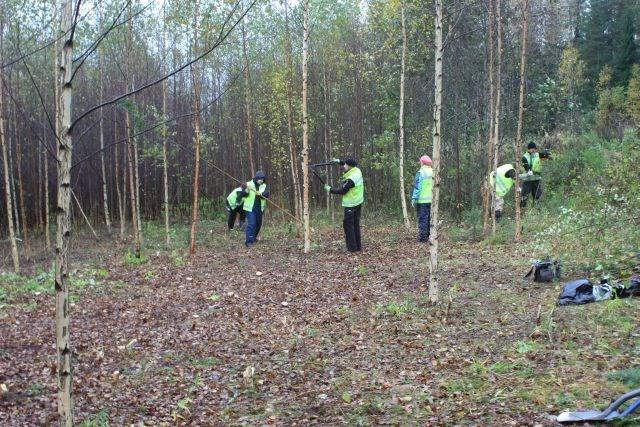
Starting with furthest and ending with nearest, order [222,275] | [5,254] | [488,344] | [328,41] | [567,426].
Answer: [328,41] → [5,254] → [222,275] → [488,344] → [567,426]

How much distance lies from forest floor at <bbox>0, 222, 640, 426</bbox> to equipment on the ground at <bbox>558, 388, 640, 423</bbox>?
17 cm

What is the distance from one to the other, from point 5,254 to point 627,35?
1364 inches

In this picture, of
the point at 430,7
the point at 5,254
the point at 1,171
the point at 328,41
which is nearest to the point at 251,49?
the point at 328,41

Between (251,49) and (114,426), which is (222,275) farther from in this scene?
(251,49)

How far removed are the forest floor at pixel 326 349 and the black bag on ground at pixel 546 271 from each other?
162 mm

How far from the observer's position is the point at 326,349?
262 inches

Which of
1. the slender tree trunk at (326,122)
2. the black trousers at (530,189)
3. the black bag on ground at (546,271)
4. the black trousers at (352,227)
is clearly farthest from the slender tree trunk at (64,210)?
the slender tree trunk at (326,122)

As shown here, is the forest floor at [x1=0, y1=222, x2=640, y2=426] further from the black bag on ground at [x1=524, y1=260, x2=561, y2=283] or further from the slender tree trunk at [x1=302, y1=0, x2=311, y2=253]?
the slender tree trunk at [x1=302, y1=0, x2=311, y2=253]

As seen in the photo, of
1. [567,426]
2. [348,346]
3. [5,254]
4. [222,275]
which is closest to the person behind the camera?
[567,426]

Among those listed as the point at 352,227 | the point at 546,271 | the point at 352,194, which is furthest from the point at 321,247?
the point at 546,271

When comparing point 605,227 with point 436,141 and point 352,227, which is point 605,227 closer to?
point 436,141

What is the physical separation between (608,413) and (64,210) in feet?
13.2

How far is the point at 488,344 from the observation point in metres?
6.21

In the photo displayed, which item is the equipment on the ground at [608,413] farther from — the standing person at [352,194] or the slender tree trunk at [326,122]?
the slender tree trunk at [326,122]
